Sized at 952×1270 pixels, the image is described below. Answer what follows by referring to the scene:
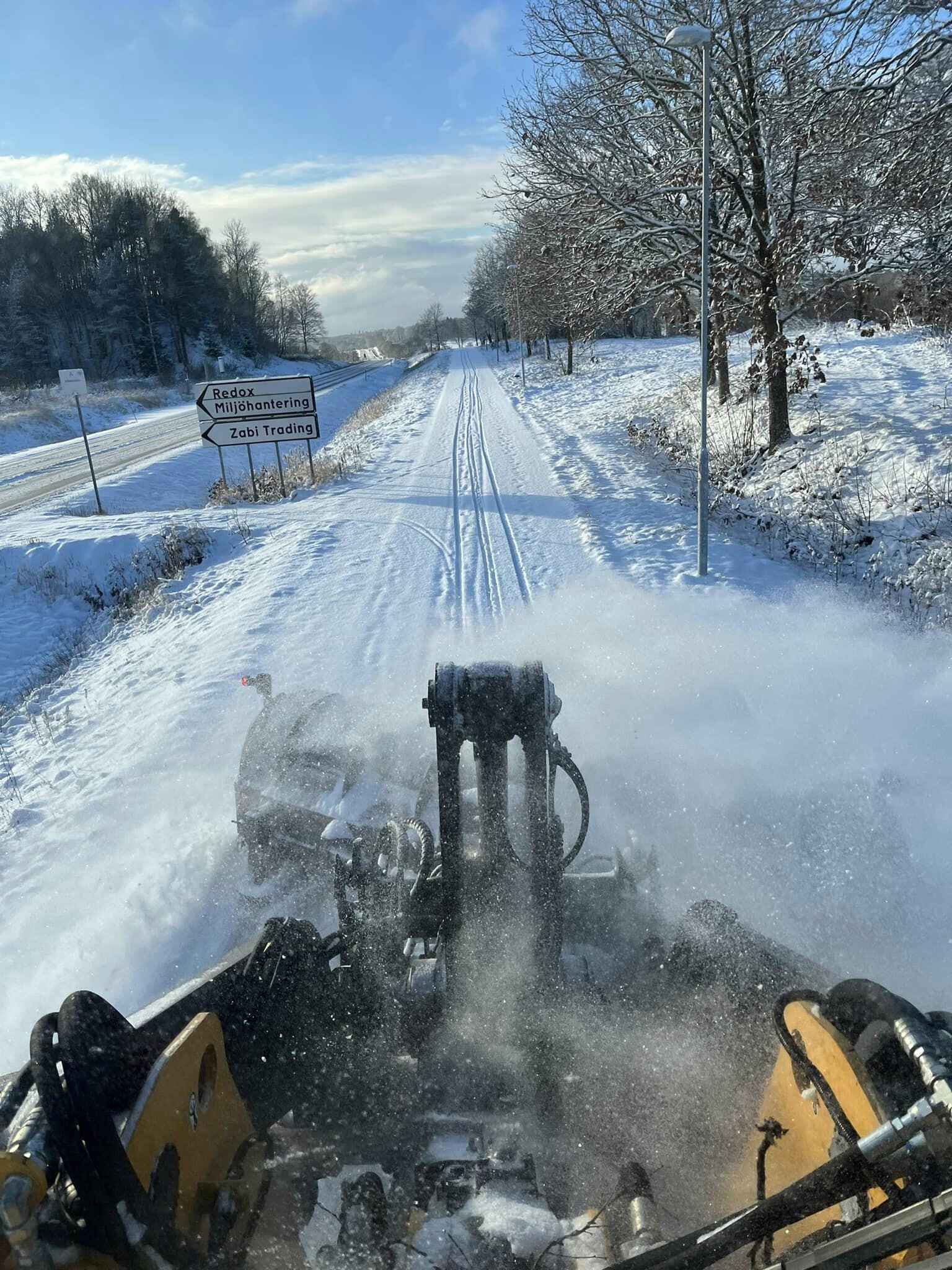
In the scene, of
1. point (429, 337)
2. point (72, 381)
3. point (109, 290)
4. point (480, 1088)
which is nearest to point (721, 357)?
point (72, 381)

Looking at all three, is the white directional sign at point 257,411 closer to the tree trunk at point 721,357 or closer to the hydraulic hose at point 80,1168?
the tree trunk at point 721,357

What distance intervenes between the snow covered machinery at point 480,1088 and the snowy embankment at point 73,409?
1497 inches

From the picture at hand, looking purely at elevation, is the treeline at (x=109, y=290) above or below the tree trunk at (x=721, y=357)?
above

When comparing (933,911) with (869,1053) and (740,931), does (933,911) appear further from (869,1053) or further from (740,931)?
(869,1053)

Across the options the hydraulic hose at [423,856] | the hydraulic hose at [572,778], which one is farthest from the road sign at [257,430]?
the hydraulic hose at [572,778]

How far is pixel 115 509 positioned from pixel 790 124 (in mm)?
19127

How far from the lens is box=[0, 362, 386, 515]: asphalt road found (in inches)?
1016

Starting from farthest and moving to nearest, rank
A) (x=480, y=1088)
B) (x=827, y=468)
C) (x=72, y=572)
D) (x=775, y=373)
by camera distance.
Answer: (x=72, y=572)
(x=775, y=373)
(x=827, y=468)
(x=480, y=1088)

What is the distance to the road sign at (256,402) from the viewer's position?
1881 cm

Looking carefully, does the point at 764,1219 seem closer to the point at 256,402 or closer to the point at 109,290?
the point at 256,402

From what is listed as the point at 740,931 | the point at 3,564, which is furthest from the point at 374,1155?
the point at 3,564

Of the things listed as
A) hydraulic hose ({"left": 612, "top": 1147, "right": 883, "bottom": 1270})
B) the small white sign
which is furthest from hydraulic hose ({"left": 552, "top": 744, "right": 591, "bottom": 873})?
the small white sign

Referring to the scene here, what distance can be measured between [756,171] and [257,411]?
11486 millimetres

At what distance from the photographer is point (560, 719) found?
7523mm
